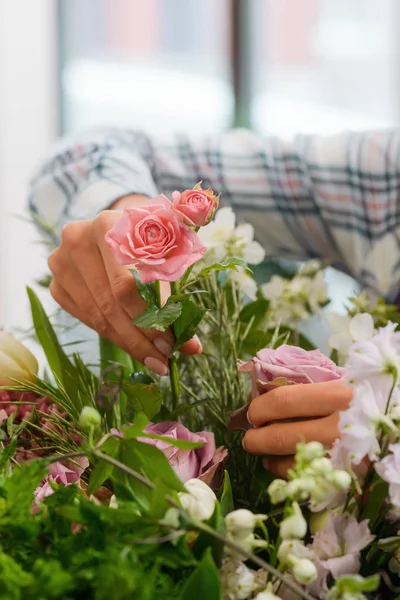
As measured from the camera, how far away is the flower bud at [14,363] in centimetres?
36

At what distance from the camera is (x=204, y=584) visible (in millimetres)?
222

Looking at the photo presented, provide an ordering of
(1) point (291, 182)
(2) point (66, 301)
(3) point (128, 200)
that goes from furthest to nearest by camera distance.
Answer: (1) point (291, 182) < (3) point (128, 200) < (2) point (66, 301)

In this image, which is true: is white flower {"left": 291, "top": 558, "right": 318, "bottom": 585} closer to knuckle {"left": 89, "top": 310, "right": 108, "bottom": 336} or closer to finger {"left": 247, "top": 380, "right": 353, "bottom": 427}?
finger {"left": 247, "top": 380, "right": 353, "bottom": 427}

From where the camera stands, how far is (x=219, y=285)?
1.33 feet

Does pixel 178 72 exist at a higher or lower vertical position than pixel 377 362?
lower

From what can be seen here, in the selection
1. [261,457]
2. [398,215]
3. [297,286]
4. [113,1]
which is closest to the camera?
[261,457]

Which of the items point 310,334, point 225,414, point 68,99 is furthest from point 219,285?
point 68,99

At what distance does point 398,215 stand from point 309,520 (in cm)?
57

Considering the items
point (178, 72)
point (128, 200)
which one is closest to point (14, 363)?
point (128, 200)

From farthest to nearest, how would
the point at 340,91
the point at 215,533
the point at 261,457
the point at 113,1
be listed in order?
the point at 113,1 → the point at 340,91 → the point at 261,457 → the point at 215,533

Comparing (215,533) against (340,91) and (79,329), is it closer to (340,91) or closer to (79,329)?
(79,329)

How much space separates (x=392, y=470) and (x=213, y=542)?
6cm

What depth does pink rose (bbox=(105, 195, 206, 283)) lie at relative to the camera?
0.96 ft

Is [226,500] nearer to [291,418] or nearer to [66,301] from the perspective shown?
[291,418]
